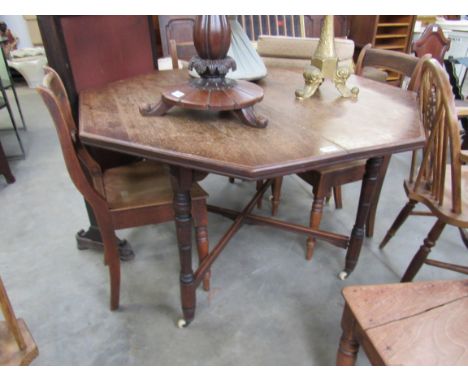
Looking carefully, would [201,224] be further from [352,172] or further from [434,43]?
[434,43]

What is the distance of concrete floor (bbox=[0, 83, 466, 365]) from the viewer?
137 centimetres

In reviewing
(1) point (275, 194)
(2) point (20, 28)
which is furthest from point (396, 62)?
(2) point (20, 28)

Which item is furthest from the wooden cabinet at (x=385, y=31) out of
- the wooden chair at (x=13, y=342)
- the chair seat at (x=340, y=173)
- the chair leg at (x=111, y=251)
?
the wooden chair at (x=13, y=342)

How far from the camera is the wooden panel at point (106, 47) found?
1453 millimetres

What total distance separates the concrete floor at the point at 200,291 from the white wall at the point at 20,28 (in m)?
4.34

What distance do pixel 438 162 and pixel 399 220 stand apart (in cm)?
60

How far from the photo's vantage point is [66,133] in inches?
41.7

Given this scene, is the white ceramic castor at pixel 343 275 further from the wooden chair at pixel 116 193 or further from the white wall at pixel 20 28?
the white wall at pixel 20 28

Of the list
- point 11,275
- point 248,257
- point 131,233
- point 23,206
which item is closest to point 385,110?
point 248,257

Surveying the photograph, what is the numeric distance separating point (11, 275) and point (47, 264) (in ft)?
0.53

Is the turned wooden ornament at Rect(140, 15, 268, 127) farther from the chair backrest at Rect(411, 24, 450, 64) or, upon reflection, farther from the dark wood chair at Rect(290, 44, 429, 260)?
the chair backrest at Rect(411, 24, 450, 64)

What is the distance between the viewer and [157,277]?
1712mm
